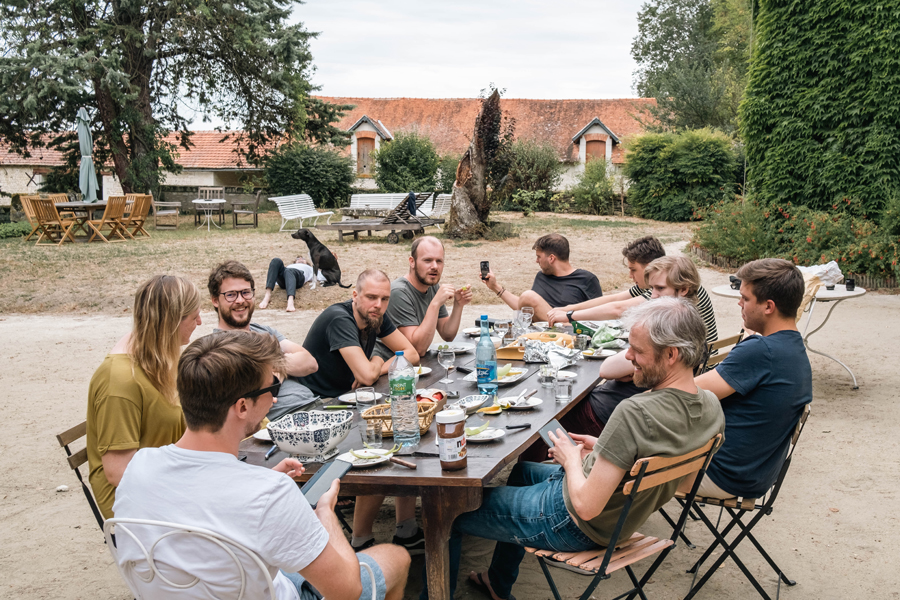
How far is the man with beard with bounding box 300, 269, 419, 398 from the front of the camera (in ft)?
12.6

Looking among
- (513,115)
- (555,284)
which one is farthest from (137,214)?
(513,115)

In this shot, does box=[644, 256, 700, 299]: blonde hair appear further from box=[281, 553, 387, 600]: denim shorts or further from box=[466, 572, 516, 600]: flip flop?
box=[281, 553, 387, 600]: denim shorts

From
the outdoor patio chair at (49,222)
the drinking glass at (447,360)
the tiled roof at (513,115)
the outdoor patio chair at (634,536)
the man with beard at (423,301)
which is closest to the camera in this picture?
the outdoor patio chair at (634,536)

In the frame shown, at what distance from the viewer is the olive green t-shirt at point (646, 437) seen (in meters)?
2.39

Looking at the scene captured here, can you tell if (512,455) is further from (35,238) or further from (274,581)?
(35,238)

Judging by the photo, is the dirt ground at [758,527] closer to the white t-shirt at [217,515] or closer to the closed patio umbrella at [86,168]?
the white t-shirt at [217,515]

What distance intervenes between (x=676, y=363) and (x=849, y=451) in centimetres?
333

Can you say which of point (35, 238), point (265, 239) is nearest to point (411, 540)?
point (265, 239)

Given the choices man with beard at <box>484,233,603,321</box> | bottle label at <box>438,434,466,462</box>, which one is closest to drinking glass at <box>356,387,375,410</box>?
bottle label at <box>438,434,466,462</box>

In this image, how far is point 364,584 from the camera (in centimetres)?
229

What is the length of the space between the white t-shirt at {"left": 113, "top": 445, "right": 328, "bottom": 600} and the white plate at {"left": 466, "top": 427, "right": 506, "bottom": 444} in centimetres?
110

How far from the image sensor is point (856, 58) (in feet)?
40.7

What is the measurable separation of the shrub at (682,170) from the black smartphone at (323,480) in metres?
25.1

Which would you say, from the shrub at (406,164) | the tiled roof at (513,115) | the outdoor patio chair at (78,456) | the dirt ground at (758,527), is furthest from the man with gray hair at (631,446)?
the tiled roof at (513,115)
